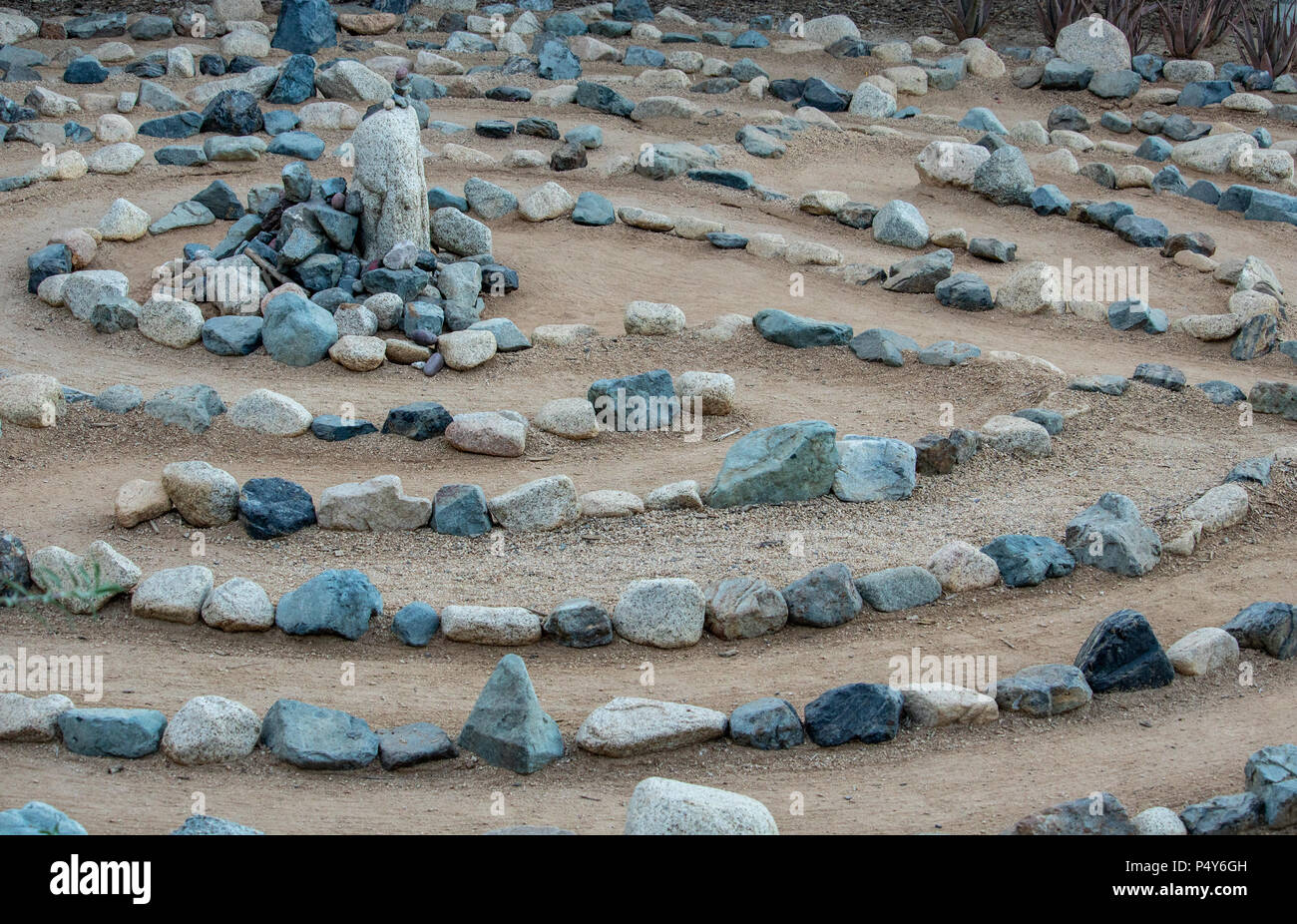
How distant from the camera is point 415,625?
6660mm

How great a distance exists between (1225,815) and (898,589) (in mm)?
2189

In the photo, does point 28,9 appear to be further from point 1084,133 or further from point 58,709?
point 58,709

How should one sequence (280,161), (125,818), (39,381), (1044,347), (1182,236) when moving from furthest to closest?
1. (280,161)
2. (1182,236)
3. (1044,347)
4. (39,381)
5. (125,818)

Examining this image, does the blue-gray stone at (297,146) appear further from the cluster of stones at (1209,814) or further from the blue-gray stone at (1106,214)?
the cluster of stones at (1209,814)

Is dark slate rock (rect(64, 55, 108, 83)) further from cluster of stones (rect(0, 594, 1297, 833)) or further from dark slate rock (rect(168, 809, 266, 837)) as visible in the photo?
dark slate rock (rect(168, 809, 266, 837))

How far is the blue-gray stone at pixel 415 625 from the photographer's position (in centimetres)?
664

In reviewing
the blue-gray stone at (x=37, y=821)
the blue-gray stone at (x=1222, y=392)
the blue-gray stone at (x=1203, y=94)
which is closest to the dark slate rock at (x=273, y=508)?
the blue-gray stone at (x=37, y=821)

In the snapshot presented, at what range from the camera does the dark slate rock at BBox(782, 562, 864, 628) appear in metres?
6.84

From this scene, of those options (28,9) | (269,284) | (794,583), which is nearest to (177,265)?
(269,284)

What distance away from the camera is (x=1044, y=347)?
10.5 meters

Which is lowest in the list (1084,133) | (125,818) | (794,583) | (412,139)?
(125,818)

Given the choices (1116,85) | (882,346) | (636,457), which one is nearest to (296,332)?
(636,457)

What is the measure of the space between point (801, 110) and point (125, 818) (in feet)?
39.7

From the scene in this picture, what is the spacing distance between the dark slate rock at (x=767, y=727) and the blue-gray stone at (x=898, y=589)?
4.13 feet
